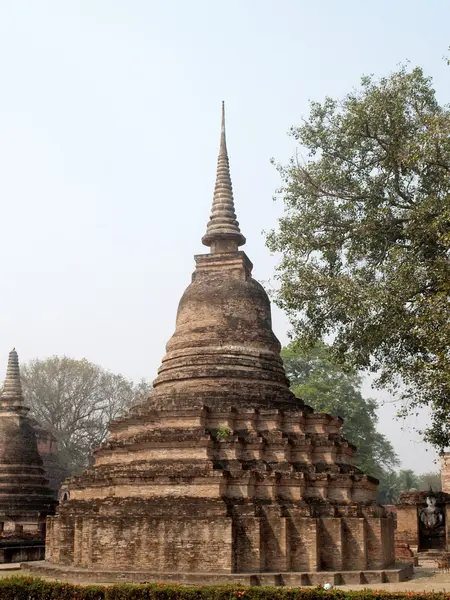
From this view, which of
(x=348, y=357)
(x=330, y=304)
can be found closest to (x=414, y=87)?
(x=330, y=304)

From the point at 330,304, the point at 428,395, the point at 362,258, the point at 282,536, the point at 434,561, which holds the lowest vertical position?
the point at 434,561

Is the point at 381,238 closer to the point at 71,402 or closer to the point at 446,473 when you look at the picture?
the point at 446,473

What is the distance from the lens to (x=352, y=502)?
21.3 m

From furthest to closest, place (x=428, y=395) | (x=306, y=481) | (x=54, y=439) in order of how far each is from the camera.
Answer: (x=54, y=439) → (x=306, y=481) → (x=428, y=395)

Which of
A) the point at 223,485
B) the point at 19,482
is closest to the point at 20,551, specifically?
the point at 19,482

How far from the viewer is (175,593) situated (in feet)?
45.0

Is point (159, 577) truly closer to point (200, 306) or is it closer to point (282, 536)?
point (282, 536)

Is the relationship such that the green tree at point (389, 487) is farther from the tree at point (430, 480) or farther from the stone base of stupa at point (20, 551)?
the stone base of stupa at point (20, 551)

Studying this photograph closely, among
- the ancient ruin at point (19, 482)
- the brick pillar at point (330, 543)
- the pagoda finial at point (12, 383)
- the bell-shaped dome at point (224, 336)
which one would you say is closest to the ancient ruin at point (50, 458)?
the pagoda finial at point (12, 383)

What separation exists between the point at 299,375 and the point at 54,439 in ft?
53.4

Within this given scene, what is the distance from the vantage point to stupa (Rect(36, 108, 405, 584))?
63.1 feet

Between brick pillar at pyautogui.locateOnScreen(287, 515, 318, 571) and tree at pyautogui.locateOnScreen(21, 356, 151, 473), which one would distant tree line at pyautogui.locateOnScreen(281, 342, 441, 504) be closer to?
tree at pyautogui.locateOnScreen(21, 356, 151, 473)

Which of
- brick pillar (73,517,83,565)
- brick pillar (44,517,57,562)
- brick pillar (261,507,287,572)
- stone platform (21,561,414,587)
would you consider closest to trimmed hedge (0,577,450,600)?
stone platform (21,561,414,587)

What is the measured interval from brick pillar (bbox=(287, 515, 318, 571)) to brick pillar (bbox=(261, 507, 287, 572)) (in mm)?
196
